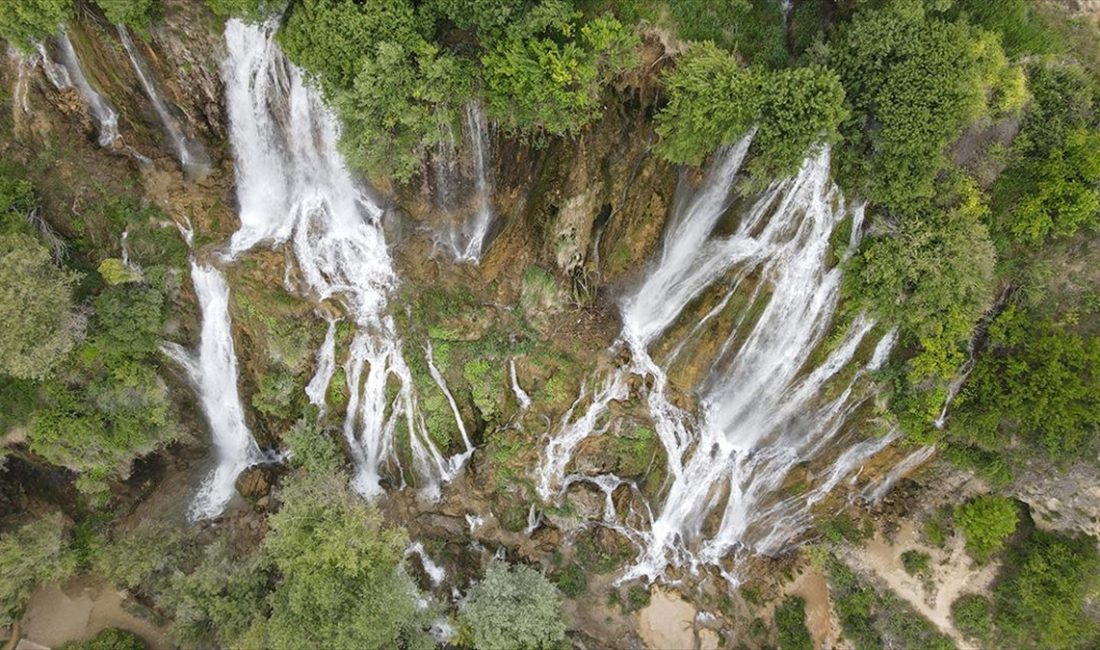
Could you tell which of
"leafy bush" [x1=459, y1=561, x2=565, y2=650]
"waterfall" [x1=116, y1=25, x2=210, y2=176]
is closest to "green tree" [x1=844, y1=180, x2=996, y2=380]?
"leafy bush" [x1=459, y1=561, x2=565, y2=650]

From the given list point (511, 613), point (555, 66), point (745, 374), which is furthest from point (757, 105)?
point (511, 613)

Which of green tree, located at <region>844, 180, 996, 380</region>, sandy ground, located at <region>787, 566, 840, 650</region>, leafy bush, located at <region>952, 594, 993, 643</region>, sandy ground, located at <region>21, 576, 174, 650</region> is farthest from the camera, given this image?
sandy ground, located at <region>787, 566, 840, 650</region>

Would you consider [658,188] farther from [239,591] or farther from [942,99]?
[239,591]

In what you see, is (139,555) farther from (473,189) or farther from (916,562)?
(916,562)

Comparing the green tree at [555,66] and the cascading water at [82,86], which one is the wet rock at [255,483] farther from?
the green tree at [555,66]

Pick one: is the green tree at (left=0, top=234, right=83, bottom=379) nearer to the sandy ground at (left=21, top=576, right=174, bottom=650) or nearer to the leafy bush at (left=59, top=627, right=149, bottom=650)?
the sandy ground at (left=21, top=576, right=174, bottom=650)

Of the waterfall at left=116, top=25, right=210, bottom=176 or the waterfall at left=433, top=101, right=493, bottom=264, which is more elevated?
the waterfall at left=433, top=101, right=493, bottom=264

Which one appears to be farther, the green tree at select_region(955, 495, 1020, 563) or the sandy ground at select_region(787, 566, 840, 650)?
the sandy ground at select_region(787, 566, 840, 650)

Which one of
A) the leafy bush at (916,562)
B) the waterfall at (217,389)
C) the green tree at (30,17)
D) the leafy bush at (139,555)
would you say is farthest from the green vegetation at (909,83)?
the leafy bush at (139,555)
